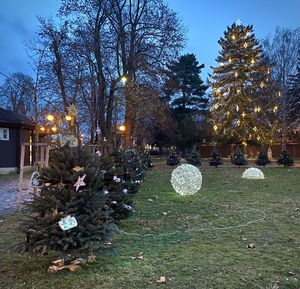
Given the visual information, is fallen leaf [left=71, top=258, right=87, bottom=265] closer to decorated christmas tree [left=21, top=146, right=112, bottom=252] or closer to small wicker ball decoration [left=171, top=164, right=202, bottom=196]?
decorated christmas tree [left=21, top=146, right=112, bottom=252]

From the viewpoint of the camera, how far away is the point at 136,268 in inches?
169

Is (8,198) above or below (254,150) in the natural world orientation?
below

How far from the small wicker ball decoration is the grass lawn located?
181 cm

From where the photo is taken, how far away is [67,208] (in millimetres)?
4586

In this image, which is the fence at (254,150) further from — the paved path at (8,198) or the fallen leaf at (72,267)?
the fallen leaf at (72,267)

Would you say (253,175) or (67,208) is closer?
(67,208)

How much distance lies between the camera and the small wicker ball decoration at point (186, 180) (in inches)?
405

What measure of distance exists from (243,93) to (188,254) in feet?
90.4

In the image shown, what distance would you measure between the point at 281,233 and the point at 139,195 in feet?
18.2

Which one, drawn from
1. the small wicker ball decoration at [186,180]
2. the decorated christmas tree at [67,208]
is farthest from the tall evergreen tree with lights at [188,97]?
the decorated christmas tree at [67,208]

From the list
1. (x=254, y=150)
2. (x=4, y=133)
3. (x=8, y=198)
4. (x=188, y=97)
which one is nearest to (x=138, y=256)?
(x=8, y=198)

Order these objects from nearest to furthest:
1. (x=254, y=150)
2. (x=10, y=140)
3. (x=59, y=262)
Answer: (x=59, y=262) < (x=10, y=140) < (x=254, y=150)

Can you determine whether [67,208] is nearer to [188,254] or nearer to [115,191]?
[188,254]

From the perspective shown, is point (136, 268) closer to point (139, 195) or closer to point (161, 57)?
point (139, 195)
